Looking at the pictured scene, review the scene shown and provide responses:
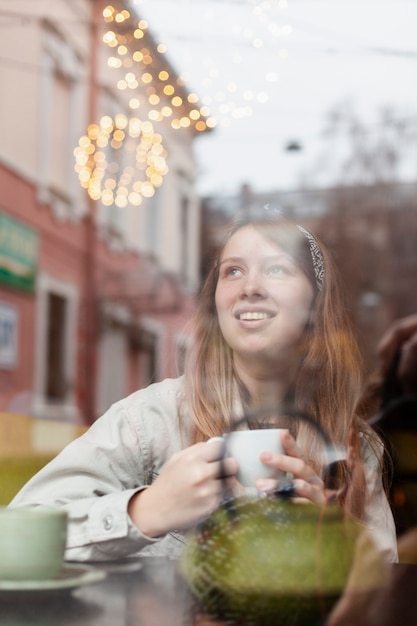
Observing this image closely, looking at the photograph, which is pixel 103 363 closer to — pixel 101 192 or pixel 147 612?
pixel 101 192

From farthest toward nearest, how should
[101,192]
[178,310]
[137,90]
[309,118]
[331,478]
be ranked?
[309,118] < [101,192] < [137,90] < [178,310] < [331,478]

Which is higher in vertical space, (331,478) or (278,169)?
(278,169)

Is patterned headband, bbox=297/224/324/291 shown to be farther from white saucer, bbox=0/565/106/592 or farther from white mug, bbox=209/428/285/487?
white saucer, bbox=0/565/106/592

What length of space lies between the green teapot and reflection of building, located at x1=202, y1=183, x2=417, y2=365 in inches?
28.4

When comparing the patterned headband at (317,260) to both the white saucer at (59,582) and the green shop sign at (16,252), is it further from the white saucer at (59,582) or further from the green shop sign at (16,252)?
the green shop sign at (16,252)

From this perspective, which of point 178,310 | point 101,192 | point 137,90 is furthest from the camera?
point 101,192

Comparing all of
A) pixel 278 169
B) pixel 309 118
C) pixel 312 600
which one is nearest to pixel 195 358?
pixel 312 600

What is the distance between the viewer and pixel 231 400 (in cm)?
73

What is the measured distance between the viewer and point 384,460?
87 centimetres

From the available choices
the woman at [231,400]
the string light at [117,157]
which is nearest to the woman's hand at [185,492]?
the woman at [231,400]

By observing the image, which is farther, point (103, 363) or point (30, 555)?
point (103, 363)

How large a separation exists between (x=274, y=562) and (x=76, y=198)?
1.17 m

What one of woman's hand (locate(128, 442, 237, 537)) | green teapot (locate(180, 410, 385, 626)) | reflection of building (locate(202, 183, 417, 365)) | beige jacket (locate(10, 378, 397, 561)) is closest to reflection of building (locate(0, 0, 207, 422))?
reflection of building (locate(202, 183, 417, 365))

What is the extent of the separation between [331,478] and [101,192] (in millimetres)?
1047
